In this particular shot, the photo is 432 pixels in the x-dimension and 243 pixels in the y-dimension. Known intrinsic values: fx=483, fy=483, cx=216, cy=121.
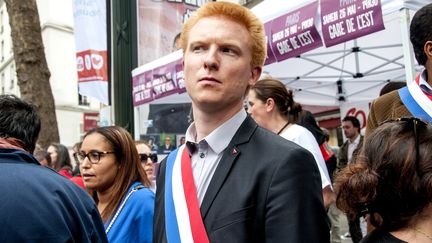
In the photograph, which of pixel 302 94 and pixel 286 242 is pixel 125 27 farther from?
pixel 286 242

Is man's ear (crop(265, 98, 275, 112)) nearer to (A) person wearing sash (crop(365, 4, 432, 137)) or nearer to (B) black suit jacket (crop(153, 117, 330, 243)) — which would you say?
(A) person wearing sash (crop(365, 4, 432, 137))

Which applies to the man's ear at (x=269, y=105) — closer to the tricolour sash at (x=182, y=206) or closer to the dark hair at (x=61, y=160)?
the tricolour sash at (x=182, y=206)

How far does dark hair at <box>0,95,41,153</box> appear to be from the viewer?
2016 mm

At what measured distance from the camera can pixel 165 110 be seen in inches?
327

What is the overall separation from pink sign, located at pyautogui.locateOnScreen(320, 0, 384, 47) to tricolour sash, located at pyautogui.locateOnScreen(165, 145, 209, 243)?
2.57 m

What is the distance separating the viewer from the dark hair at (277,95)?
3723 millimetres

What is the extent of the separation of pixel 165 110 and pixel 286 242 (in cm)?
699

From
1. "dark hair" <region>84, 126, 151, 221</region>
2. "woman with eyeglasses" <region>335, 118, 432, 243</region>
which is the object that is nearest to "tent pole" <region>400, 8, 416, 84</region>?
"dark hair" <region>84, 126, 151, 221</region>

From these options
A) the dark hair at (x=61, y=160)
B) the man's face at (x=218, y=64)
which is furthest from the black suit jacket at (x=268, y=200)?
the dark hair at (x=61, y=160)

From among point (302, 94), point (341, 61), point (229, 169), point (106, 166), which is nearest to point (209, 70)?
point (229, 169)

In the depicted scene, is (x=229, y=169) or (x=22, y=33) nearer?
(x=229, y=169)

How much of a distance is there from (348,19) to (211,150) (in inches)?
106

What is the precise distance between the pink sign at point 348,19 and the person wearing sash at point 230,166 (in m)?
2.31

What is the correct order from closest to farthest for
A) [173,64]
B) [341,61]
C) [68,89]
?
[173,64] < [341,61] < [68,89]
